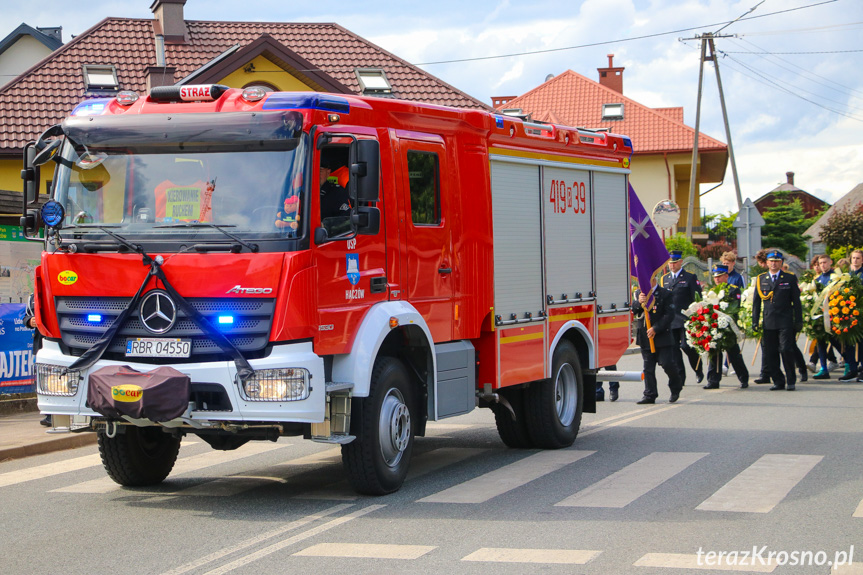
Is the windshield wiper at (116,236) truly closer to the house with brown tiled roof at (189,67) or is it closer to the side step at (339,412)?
the side step at (339,412)

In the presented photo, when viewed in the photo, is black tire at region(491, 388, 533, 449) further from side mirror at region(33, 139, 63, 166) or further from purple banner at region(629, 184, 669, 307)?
side mirror at region(33, 139, 63, 166)

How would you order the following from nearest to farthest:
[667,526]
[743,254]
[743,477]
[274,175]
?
[667,526], [274,175], [743,477], [743,254]

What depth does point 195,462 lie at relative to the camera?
10.3 m

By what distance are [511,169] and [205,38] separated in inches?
897

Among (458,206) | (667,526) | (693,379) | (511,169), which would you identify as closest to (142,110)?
(458,206)

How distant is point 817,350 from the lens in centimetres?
1958

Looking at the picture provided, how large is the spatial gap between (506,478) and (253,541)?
2.87m

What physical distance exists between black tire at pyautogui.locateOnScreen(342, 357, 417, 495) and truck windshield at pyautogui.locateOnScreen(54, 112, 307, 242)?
1423mm

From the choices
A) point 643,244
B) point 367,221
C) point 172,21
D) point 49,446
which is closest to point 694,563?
point 367,221

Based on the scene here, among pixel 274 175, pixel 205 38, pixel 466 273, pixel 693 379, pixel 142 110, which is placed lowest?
pixel 693 379

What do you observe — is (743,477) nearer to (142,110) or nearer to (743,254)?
(142,110)

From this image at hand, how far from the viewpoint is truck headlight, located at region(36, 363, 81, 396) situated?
308 inches

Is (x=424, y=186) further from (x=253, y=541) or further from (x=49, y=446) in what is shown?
(x=49, y=446)

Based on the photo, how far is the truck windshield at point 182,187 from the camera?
7.52m
